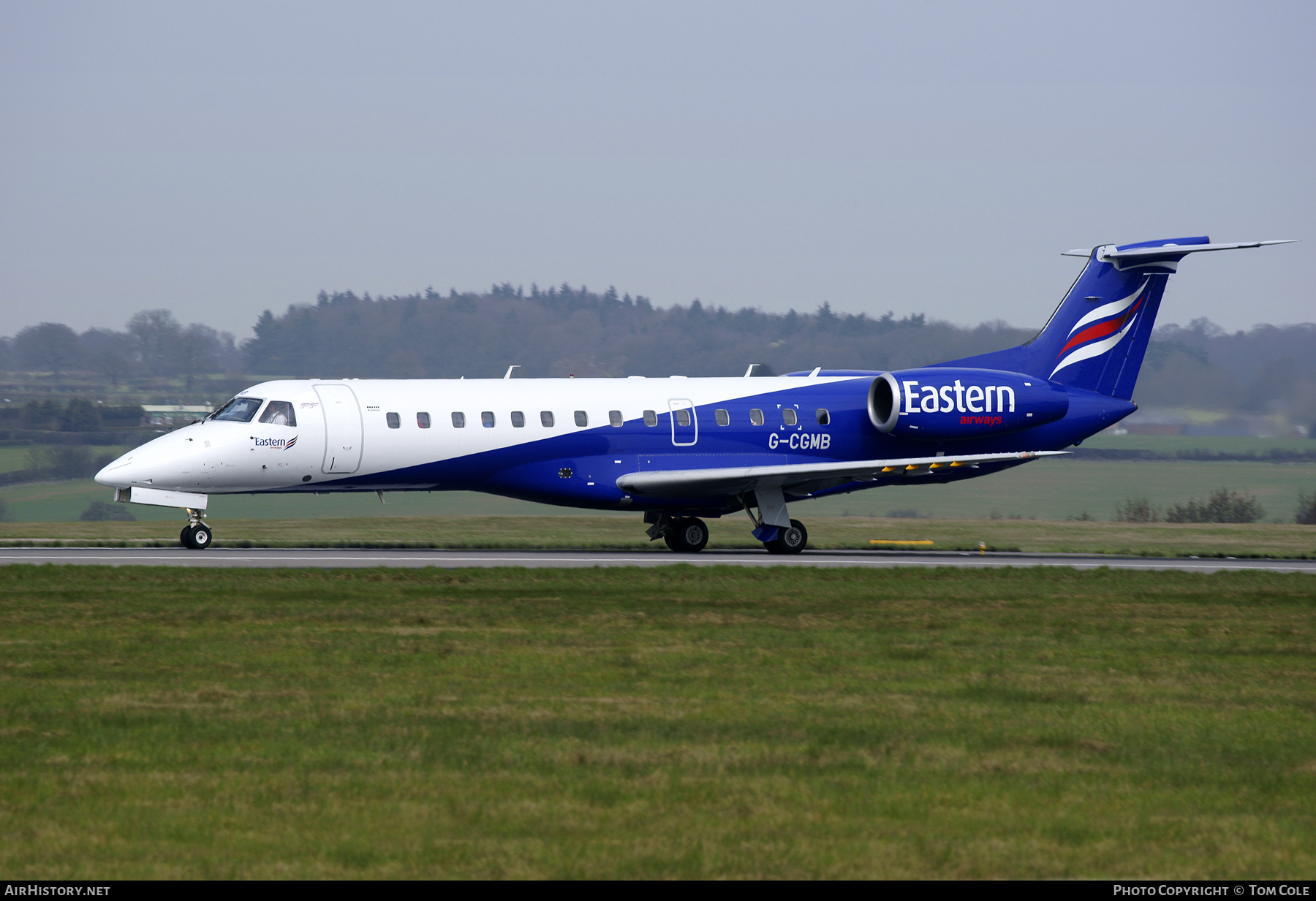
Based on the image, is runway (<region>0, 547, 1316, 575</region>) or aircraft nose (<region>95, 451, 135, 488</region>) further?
aircraft nose (<region>95, 451, 135, 488</region>)

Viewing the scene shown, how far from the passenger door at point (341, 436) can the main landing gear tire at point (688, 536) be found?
23.0 feet

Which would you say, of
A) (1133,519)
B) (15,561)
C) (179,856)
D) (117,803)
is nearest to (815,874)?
(179,856)

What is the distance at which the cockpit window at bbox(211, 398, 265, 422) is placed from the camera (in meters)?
26.5

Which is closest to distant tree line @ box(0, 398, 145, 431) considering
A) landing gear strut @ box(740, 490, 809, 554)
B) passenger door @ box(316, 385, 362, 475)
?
passenger door @ box(316, 385, 362, 475)

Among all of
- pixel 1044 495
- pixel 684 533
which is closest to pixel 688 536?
pixel 684 533

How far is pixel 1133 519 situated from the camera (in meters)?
50.1

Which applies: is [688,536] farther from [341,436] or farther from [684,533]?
[341,436]

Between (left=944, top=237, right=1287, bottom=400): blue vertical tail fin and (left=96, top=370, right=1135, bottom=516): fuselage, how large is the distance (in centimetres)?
95

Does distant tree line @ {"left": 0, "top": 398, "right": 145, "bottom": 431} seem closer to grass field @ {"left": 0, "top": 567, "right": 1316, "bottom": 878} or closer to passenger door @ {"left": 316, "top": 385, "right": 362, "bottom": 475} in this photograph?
passenger door @ {"left": 316, "top": 385, "right": 362, "bottom": 475}

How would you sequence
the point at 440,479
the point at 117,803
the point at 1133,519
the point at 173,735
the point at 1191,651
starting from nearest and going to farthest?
the point at 117,803, the point at 173,735, the point at 1191,651, the point at 440,479, the point at 1133,519

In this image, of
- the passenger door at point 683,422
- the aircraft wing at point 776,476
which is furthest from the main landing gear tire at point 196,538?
the passenger door at point 683,422

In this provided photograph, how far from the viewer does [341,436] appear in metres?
26.6

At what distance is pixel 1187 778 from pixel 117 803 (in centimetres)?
695
